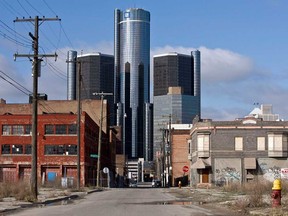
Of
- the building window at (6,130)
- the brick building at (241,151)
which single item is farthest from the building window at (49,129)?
the brick building at (241,151)

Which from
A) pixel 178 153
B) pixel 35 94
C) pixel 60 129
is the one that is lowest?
pixel 178 153

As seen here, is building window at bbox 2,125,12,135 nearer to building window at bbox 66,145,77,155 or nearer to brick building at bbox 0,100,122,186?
brick building at bbox 0,100,122,186

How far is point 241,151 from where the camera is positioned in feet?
234

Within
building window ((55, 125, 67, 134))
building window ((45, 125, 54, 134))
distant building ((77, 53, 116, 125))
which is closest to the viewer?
building window ((55, 125, 67, 134))

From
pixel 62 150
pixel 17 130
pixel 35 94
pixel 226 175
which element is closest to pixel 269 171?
pixel 226 175

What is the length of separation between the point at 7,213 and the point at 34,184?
998cm

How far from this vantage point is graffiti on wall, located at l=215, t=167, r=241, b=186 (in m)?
70.9

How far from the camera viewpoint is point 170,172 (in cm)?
9988

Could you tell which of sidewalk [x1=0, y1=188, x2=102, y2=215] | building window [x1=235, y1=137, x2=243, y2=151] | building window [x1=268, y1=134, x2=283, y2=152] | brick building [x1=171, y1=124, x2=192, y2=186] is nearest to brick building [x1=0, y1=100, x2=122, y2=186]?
building window [x1=235, y1=137, x2=243, y2=151]

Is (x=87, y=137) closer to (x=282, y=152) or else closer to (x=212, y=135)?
(x=212, y=135)

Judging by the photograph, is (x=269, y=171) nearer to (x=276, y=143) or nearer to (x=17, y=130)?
(x=276, y=143)

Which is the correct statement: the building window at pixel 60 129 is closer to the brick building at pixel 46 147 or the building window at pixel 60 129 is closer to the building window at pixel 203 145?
the brick building at pixel 46 147

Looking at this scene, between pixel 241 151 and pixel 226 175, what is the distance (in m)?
3.69

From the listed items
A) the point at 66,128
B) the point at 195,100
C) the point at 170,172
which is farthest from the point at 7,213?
the point at 195,100
